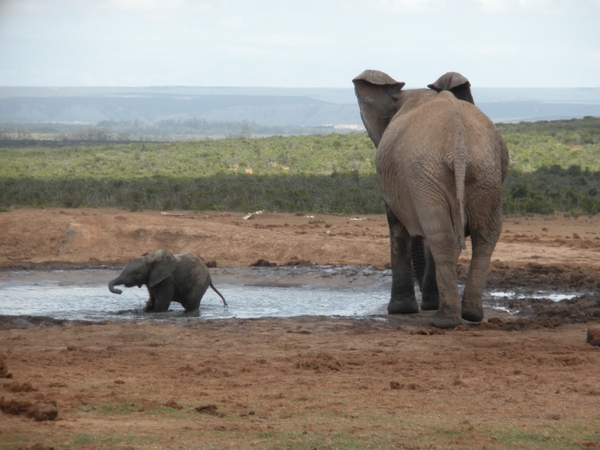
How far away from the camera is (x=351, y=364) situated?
6.67 m

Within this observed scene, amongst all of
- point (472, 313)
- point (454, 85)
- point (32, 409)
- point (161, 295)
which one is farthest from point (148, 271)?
point (32, 409)

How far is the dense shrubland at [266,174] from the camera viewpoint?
23.6 m

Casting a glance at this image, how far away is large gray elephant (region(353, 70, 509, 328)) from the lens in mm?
7844

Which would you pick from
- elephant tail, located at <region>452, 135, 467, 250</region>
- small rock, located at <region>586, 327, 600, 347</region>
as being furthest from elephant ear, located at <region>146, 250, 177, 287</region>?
small rock, located at <region>586, 327, 600, 347</region>

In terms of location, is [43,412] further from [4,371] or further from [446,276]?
[446,276]

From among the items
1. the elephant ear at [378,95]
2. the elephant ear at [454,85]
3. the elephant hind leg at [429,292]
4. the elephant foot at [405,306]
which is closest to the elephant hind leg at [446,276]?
the elephant foot at [405,306]

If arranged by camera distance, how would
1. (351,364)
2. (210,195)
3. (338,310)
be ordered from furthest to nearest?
(210,195) → (338,310) → (351,364)

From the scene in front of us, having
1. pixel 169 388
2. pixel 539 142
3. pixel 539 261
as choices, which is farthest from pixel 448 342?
pixel 539 142

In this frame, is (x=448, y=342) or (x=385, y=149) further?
(x=385, y=149)

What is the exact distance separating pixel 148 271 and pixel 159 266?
145mm

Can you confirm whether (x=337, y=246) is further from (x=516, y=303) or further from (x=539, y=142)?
(x=539, y=142)

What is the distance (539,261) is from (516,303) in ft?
12.1

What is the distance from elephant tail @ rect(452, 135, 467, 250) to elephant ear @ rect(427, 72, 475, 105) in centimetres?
159

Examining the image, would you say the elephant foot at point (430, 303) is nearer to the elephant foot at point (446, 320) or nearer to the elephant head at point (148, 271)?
the elephant foot at point (446, 320)
